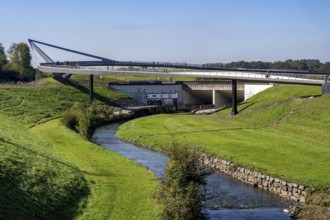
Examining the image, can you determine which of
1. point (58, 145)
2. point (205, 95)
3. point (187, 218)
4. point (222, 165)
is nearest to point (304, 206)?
point (187, 218)

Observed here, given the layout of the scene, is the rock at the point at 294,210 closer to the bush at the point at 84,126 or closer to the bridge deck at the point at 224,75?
the bush at the point at 84,126

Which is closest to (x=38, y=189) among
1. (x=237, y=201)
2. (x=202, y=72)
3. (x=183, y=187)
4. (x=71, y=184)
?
(x=71, y=184)

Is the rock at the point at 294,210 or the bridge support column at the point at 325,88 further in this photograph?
the bridge support column at the point at 325,88

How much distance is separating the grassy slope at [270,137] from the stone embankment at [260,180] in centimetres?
75

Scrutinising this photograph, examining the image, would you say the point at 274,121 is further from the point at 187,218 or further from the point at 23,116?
the point at 187,218

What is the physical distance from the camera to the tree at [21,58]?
151 meters

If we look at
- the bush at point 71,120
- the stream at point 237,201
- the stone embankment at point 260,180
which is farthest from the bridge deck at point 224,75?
the stream at point 237,201

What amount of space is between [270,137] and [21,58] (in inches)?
4529

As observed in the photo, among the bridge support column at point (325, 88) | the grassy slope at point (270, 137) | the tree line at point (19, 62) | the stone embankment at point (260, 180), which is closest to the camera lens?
the stone embankment at point (260, 180)

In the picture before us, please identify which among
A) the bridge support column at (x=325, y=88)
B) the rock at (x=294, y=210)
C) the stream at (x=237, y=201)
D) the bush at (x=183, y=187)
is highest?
the bridge support column at (x=325, y=88)

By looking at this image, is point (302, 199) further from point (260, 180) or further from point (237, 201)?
point (260, 180)

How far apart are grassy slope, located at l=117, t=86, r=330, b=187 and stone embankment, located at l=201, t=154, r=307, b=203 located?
75cm

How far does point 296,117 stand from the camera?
212ft

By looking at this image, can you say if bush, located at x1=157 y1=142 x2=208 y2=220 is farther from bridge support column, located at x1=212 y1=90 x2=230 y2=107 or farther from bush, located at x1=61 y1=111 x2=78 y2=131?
bridge support column, located at x1=212 y1=90 x2=230 y2=107
